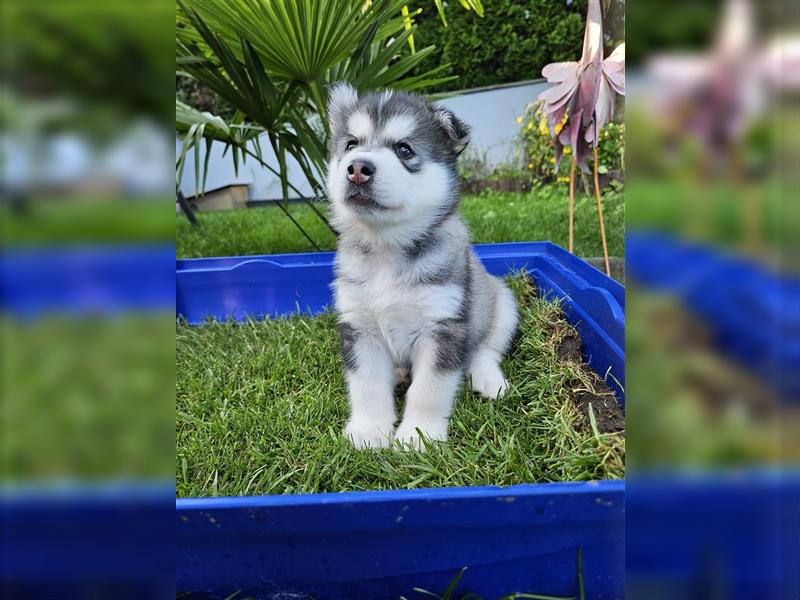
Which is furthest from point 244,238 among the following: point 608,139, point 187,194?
point 608,139

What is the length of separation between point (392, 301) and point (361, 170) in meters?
0.42

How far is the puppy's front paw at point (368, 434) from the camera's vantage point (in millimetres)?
1708

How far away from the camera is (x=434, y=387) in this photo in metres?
1.75

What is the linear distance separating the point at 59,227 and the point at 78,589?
0.82ft

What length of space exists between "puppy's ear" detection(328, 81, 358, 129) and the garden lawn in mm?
1003

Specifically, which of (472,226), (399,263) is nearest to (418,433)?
(399,263)

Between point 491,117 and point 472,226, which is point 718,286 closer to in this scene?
point 491,117

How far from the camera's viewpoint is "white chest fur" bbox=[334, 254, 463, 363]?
180 centimetres

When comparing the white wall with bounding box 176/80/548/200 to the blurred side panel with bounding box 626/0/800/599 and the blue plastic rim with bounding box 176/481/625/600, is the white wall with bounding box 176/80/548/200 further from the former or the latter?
the blurred side panel with bounding box 626/0/800/599

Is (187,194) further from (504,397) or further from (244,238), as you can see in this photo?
(504,397)

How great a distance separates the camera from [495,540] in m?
1.31

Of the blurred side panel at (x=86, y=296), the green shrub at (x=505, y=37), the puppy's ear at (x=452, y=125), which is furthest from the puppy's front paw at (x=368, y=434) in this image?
the green shrub at (x=505, y=37)

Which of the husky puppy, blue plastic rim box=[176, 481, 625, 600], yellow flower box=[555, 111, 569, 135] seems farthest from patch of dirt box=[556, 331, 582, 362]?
blue plastic rim box=[176, 481, 625, 600]

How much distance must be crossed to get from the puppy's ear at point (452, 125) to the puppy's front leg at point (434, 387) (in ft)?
2.01
